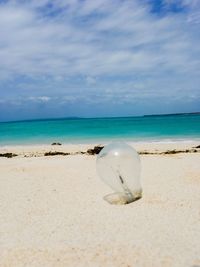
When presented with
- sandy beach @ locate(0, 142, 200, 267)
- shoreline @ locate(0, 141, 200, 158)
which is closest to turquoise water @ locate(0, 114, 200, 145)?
shoreline @ locate(0, 141, 200, 158)

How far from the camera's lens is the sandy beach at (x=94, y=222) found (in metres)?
6.30

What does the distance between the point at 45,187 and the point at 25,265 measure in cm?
533

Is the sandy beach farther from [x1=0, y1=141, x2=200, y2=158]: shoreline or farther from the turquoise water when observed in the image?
the turquoise water

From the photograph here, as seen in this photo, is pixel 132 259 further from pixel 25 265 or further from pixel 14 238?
pixel 14 238

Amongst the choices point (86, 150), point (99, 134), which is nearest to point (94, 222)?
point (86, 150)

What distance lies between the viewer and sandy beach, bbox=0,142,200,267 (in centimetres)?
630

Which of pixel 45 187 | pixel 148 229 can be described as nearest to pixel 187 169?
pixel 45 187

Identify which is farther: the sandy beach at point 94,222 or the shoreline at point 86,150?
the shoreline at point 86,150

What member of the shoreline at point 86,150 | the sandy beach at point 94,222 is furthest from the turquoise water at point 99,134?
the sandy beach at point 94,222

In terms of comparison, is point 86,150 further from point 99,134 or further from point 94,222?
point 99,134

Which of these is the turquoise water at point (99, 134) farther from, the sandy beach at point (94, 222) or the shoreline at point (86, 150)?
the sandy beach at point (94, 222)

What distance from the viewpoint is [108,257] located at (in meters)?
6.25

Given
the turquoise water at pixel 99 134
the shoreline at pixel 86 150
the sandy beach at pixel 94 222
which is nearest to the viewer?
the sandy beach at pixel 94 222

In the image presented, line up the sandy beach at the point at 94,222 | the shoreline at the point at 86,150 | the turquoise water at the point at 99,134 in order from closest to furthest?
1. the sandy beach at the point at 94,222
2. the shoreline at the point at 86,150
3. the turquoise water at the point at 99,134
